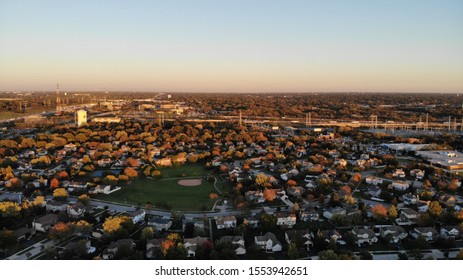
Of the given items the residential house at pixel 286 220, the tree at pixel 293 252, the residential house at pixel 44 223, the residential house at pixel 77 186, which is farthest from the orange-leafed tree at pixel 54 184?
the tree at pixel 293 252

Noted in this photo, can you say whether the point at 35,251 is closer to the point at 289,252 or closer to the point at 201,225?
the point at 201,225

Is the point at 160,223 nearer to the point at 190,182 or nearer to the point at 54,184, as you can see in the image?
the point at 190,182

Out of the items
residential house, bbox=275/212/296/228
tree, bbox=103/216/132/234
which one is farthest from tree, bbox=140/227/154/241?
residential house, bbox=275/212/296/228

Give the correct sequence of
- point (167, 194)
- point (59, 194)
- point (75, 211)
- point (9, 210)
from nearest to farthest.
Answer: point (9, 210)
point (75, 211)
point (59, 194)
point (167, 194)

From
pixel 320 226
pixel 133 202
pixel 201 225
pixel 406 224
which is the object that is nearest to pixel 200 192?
pixel 133 202

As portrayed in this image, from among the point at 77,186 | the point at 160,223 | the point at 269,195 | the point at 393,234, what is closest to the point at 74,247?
the point at 160,223

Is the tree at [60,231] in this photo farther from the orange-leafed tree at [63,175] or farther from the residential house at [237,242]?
the orange-leafed tree at [63,175]

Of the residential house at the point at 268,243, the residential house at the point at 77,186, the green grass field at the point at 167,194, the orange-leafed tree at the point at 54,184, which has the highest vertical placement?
the orange-leafed tree at the point at 54,184
